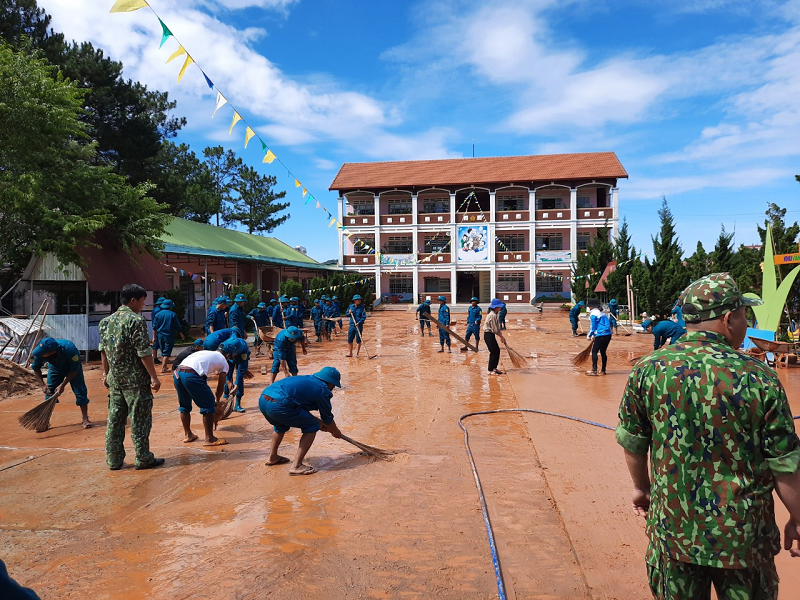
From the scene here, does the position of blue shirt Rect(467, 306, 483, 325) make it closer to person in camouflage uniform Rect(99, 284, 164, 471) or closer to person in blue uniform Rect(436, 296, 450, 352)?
person in blue uniform Rect(436, 296, 450, 352)

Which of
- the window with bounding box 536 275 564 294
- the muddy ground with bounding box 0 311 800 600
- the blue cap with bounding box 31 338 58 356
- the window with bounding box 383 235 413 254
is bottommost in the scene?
the muddy ground with bounding box 0 311 800 600

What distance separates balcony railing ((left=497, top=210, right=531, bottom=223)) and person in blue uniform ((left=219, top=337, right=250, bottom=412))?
27.3 meters

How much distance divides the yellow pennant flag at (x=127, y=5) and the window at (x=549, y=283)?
95.7 ft

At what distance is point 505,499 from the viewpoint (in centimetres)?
429

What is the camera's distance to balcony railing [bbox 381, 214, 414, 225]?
34188 millimetres

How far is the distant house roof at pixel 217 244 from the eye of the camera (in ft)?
59.3

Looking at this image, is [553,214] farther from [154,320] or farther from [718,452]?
[718,452]

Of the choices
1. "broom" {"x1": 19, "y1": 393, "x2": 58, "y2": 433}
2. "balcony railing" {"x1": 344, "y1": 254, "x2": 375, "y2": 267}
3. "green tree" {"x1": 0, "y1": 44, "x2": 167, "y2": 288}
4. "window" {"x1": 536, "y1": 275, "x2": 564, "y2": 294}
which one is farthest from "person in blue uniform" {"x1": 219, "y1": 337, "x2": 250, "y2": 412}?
"window" {"x1": 536, "y1": 275, "x2": 564, "y2": 294}

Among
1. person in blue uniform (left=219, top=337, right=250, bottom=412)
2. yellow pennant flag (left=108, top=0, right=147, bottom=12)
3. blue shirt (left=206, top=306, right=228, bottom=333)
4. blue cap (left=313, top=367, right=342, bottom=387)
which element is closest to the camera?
blue cap (left=313, top=367, right=342, bottom=387)

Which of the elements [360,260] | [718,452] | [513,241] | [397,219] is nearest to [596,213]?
[513,241]

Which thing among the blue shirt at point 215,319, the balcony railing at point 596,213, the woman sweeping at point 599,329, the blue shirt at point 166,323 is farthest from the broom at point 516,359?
the balcony railing at point 596,213

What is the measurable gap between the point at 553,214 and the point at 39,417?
3095 cm

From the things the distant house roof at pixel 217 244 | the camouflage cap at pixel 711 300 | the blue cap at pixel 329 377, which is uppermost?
the distant house roof at pixel 217 244

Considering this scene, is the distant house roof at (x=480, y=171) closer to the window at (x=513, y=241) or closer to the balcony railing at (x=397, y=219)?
the balcony railing at (x=397, y=219)
